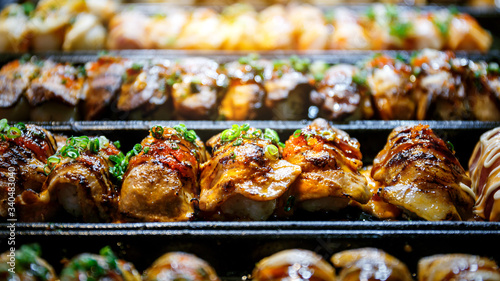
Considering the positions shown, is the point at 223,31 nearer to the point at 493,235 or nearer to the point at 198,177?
the point at 198,177

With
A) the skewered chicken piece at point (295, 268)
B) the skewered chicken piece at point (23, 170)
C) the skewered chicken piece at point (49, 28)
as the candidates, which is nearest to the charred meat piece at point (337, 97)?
the skewered chicken piece at point (295, 268)

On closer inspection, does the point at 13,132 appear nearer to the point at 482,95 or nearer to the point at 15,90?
the point at 15,90

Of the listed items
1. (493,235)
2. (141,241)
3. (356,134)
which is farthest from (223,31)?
(493,235)

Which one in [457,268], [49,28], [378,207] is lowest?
[378,207]

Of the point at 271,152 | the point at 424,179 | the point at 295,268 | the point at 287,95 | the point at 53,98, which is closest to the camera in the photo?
the point at 295,268

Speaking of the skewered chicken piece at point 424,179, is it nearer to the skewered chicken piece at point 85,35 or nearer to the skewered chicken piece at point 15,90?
the skewered chicken piece at point 15,90

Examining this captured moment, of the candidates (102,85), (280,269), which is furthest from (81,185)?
(102,85)
